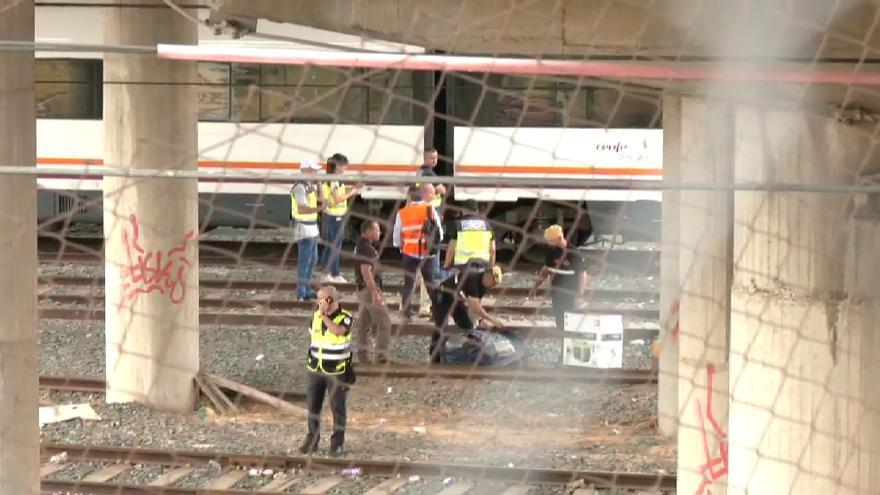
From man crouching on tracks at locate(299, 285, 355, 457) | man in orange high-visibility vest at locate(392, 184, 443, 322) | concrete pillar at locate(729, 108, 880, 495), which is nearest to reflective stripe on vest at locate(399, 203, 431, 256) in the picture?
man in orange high-visibility vest at locate(392, 184, 443, 322)

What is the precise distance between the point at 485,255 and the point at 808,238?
869cm

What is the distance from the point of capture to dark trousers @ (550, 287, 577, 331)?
44.2 feet

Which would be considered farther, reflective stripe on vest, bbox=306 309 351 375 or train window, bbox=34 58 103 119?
train window, bbox=34 58 103 119

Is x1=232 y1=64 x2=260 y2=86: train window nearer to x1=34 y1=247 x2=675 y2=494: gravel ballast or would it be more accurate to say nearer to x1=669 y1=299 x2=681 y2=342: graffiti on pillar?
x1=34 y1=247 x2=675 y2=494: gravel ballast

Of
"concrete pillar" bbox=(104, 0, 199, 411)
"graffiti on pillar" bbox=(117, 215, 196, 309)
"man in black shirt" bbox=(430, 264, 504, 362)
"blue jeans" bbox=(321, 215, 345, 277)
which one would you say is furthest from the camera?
"blue jeans" bbox=(321, 215, 345, 277)

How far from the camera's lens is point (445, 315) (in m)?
13.3

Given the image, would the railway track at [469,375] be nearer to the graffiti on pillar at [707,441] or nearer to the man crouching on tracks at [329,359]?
the man crouching on tracks at [329,359]

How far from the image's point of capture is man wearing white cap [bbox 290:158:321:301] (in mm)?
14422

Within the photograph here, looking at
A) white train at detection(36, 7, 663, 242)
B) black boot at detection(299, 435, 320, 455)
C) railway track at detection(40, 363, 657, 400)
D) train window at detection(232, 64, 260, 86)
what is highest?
train window at detection(232, 64, 260, 86)

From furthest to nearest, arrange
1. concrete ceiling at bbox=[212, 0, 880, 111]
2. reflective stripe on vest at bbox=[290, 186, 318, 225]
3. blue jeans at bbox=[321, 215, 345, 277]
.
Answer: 1. blue jeans at bbox=[321, 215, 345, 277]
2. reflective stripe on vest at bbox=[290, 186, 318, 225]
3. concrete ceiling at bbox=[212, 0, 880, 111]

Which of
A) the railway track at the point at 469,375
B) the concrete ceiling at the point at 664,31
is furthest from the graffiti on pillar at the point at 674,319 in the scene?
the concrete ceiling at the point at 664,31

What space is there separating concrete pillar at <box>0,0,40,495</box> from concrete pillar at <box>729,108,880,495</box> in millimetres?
2785

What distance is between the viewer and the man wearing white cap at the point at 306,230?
14422 millimetres

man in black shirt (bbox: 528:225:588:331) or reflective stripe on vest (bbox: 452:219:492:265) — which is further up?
reflective stripe on vest (bbox: 452:219:492:265)
